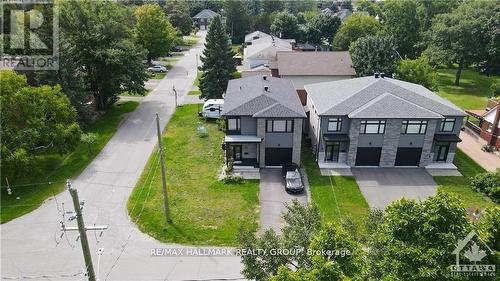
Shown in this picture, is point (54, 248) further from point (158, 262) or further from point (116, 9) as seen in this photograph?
point (116, 9)

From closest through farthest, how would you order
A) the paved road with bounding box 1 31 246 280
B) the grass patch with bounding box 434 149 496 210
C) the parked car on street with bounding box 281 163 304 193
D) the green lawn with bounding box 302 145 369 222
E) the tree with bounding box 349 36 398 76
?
1. the paved road with bounding box 1 31 246 280
2. the green lawn with bounding box 302 145 369 222
3. the grass patch with bounding box 434 149 496 210
4. the parked car on street with bounding box 281 163 304 193
5. the tree with bounding box 349 36 398 76

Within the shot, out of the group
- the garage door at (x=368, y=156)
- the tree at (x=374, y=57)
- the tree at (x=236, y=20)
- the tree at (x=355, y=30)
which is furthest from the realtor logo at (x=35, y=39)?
the tree at (x=236, y=20)

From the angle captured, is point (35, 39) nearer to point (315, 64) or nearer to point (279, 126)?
point (279, 126)

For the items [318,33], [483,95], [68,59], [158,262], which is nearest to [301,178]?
[158,262]

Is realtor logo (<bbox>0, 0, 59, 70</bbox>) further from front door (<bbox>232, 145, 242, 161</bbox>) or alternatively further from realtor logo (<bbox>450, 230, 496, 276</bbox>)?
realtor logo (<bbox>450, 230, 496, 276</bbox>)

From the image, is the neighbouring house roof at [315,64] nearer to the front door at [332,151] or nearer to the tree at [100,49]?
the front door at [332,151]

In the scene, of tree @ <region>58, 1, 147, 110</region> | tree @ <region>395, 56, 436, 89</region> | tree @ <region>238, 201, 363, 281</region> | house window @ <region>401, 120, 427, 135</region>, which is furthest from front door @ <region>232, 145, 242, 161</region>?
tree @ <region>395, 56, 436, 89</region>

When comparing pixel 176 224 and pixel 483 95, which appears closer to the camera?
pixel 176 224
